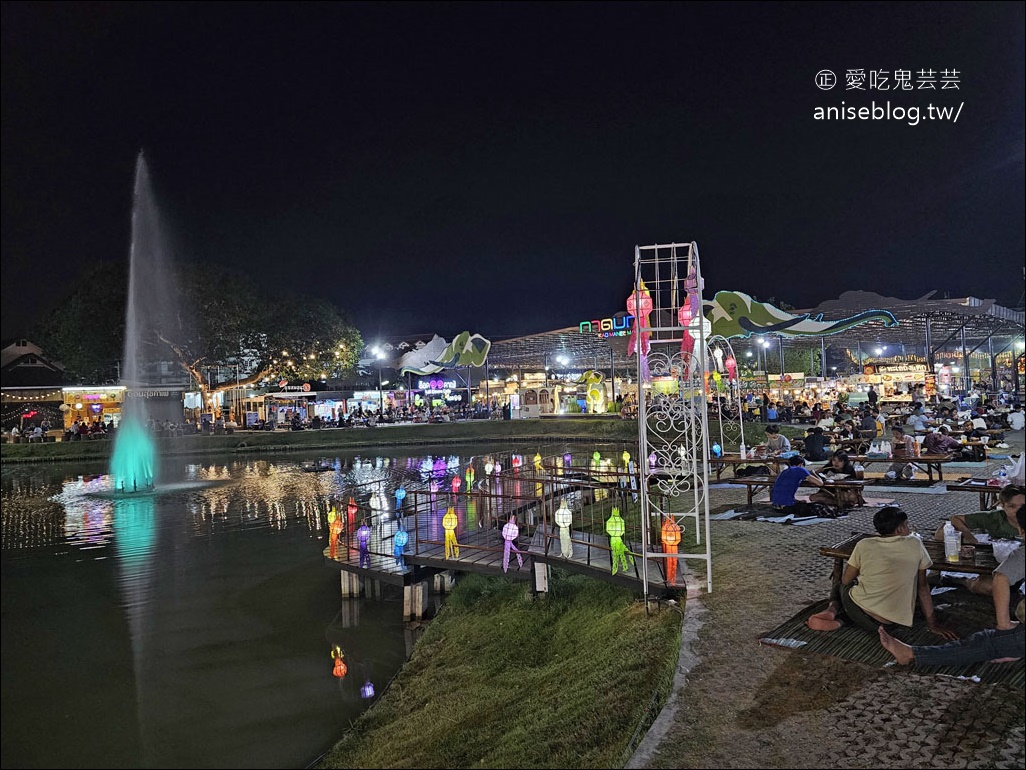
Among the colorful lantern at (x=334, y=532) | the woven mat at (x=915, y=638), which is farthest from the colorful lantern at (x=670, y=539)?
the colorful lantern at (x=334, y=532)

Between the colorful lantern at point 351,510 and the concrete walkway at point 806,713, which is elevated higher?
the colorful lantern at point 351,510

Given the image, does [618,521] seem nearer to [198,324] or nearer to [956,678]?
[956,678]

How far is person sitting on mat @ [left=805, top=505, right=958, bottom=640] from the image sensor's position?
5012mm

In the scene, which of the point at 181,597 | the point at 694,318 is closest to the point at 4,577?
the point at 181,597

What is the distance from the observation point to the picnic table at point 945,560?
5.23 meters

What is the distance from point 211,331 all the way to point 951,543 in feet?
126

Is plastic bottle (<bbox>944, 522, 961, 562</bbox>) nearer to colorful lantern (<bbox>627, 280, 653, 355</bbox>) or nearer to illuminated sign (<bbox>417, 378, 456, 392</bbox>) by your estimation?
colorful lantern (<bbox>627, 280, 653, 355</bbox>)

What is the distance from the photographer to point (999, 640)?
14.9 ft

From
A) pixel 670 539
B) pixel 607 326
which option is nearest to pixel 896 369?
pixel 607 326

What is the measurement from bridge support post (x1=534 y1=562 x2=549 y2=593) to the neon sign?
1990 centimetres

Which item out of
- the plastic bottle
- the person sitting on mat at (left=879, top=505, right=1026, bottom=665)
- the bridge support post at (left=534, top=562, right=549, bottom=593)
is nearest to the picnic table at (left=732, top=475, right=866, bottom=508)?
the bridge support post at (left=534, top=562, right=549, bottom=593)

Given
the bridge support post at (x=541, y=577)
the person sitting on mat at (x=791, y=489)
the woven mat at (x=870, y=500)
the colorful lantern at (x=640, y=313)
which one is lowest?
the bridge support post at (x=541, y=577)

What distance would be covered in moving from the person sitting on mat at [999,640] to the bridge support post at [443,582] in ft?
23.1

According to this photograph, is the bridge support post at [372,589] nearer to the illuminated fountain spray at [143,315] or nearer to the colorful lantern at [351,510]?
the colorful lantern at [351,510]
